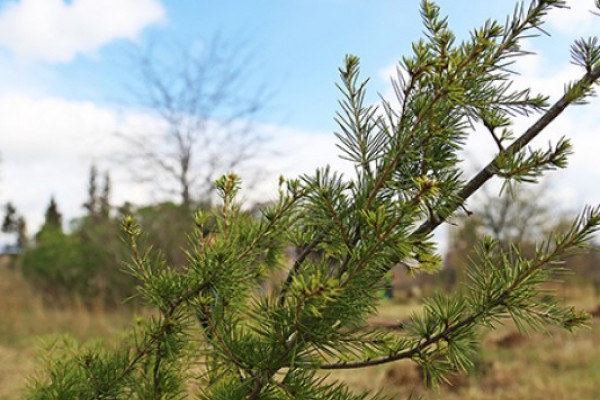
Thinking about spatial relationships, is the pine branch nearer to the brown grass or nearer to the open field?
the open field

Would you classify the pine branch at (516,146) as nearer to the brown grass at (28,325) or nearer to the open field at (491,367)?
the open field at (491,367)

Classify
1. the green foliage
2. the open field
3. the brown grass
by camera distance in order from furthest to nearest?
the brown grass < the open field < the green foliage

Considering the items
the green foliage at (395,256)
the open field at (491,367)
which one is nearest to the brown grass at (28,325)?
the open field at (491,367)

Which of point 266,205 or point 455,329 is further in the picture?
point 266,205

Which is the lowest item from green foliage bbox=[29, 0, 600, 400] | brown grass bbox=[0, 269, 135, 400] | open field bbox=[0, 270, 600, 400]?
open field bbox=[0, 270, 600, 400]

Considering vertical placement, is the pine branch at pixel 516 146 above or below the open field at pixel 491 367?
above

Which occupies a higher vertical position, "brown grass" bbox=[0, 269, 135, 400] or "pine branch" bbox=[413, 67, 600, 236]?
"pine branch" bbox=[413, 67, 600, 236]

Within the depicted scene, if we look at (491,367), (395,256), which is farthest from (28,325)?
(395,256)

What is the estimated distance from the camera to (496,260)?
1033 millimetres

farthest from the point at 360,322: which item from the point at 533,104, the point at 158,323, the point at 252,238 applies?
the point at 533,104

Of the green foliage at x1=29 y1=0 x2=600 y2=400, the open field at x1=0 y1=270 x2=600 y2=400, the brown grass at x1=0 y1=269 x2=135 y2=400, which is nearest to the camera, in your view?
the green foliage at x1=29 y1=0 x2=600 y2=400

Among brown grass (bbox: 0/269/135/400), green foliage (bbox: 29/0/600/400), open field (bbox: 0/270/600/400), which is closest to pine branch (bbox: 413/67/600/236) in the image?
green foliage (bbox: 29/0/600/400)

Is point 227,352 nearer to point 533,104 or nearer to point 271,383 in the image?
point 271,383

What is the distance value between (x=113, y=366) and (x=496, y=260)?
33.9 inches
